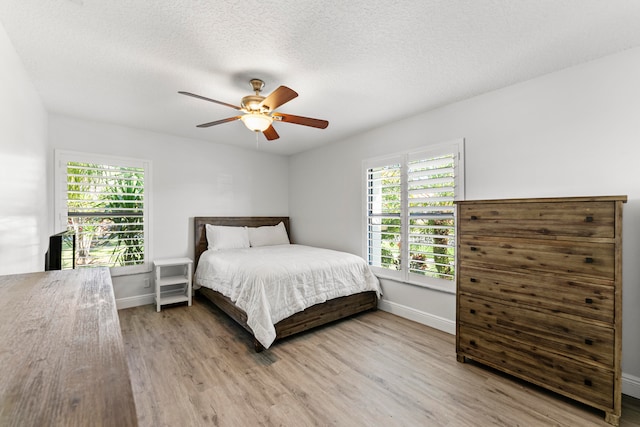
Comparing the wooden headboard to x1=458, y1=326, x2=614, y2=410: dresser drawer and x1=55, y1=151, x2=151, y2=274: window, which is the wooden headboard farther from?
x1=458, y1=326, x2=614, y2=410: dresser drawer

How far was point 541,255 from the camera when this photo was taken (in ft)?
6.79

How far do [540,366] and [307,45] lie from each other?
2.84m

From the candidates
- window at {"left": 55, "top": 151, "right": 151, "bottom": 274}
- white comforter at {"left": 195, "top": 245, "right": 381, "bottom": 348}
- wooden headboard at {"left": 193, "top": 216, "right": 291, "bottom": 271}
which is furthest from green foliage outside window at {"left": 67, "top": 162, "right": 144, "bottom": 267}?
white comforter at {"left": 195, "top": 245, "right": 381, "bottom": 348}

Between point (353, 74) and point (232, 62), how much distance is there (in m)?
0.98

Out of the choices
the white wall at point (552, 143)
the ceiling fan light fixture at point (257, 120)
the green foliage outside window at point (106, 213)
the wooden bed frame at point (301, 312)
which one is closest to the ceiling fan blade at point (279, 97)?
the ceiling fan light fixture at point (257, 120)

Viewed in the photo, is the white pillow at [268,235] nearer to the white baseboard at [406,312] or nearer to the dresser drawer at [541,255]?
the white baseboard at [406,312]

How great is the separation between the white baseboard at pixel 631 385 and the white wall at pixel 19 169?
14.0 ft

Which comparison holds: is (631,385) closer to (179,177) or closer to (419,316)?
(419,316)

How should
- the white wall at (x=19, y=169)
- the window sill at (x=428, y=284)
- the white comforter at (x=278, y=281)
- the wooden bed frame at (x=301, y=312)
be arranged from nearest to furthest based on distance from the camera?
the white wall at (x=19, y=169) → the white comforter at (x=278, y=281) → the wooden bed frame at (x=301, y=312) → the window sill at (x=428, y=284)

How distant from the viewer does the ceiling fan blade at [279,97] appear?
6.77ft

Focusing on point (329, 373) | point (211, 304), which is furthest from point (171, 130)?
point (329, 373)

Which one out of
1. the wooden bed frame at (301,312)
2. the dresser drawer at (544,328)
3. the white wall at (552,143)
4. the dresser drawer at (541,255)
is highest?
the white wall at (552,143)

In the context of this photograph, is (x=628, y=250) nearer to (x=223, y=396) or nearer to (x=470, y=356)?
(x=470, y=356)

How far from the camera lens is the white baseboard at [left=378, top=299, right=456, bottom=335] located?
3059 millimetres
